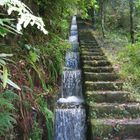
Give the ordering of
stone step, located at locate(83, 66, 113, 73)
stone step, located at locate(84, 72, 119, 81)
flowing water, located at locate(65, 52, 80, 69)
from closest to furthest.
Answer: stone step, located at locate(84, 72, 119, 81), stone step, located at locate(83, 66, 113, 73), flowing water, located at locate(65, 52, 80, 69)

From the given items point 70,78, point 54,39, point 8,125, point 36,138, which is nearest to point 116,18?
point 70,78

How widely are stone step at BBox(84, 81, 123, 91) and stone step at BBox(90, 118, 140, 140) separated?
1.21 metres

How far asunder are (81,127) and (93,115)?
1.84 ft

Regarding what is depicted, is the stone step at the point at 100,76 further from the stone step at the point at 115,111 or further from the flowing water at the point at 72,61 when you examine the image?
the flowing water at the point at 72,61

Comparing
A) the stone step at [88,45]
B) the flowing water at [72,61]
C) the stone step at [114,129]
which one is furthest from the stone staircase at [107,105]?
the stone step at [88,45]

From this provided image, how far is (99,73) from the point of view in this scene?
6.88 meters

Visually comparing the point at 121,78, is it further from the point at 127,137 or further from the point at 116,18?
the point at 116,18

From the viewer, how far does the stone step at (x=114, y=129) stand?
16.4 feet

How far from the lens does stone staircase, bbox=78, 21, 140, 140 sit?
5066 millimetres

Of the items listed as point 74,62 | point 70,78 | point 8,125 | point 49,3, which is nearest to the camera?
point 8,125

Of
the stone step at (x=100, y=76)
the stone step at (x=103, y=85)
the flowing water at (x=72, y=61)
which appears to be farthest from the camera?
the flowing water at (x=72, y=61)

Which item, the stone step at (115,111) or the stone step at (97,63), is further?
the stone step at (97,63)

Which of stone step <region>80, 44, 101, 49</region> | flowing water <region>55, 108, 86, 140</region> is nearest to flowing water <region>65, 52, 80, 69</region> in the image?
stone step <region>80, 44, 101, 49</region>

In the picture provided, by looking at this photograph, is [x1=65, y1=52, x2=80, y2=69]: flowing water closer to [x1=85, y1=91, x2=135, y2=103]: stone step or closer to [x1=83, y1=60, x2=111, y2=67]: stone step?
[x1=83, y1=60, x2=111, y2=67]: stone step
